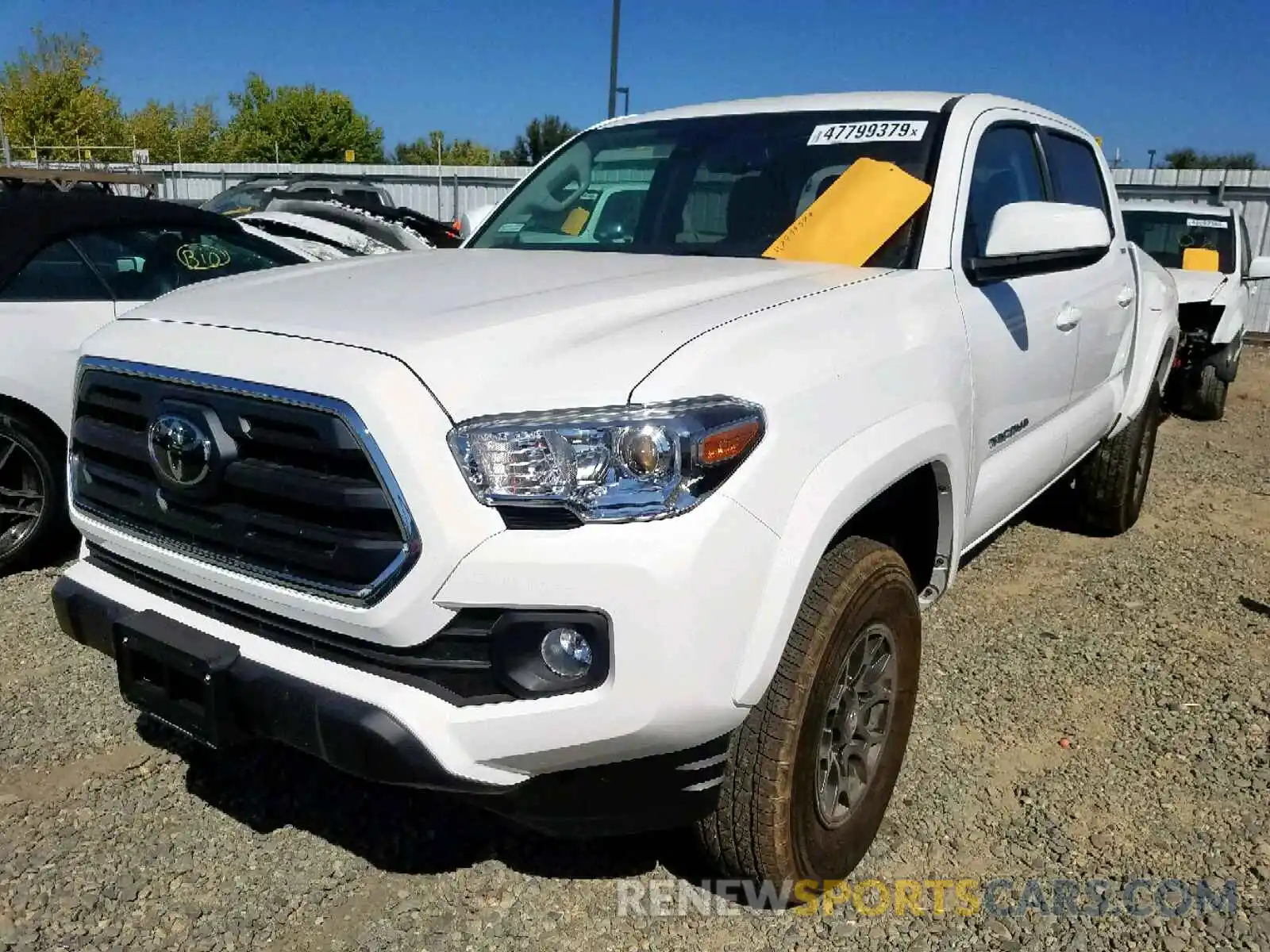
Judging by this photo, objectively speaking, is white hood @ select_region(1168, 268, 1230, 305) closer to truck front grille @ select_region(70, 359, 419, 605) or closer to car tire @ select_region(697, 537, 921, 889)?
car tire @ select_region(697, 537, 921, 889)

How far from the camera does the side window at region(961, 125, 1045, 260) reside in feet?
9.79

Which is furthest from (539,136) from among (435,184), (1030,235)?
(1030,235)

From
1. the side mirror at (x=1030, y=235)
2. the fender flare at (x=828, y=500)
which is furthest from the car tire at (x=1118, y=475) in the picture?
the fender flare at (x=828, y=500)

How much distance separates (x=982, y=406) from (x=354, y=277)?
5.62ft

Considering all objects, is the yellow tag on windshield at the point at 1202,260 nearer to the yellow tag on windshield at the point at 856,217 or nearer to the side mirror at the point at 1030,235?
the side mirror at the point at 1030,235

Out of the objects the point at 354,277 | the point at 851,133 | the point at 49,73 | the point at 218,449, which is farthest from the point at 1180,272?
the point at 49,73

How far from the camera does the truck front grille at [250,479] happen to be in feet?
6.00

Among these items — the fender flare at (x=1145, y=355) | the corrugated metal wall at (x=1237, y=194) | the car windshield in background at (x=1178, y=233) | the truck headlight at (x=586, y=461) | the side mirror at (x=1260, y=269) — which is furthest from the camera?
the corrugated metal wall at (x=1237, y=194)

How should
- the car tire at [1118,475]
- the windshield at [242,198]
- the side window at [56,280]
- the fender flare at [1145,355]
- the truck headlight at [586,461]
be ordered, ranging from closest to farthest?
the truck headlight at [586,461], the side window at [56,280], the fender flare at [1145,355], the car tire at [1118,475], the windshield at [242,198]

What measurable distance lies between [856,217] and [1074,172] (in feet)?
5.99

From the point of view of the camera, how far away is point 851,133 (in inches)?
124

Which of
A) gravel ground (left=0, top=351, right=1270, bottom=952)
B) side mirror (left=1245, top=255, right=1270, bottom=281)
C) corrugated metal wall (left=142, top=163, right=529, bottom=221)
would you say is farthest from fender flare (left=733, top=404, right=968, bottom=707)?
corrugated metal wall (left=142, top=163, right=529, bottom=221)

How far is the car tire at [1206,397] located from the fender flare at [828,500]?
7331 mm

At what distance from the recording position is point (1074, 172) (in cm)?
413
